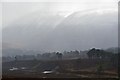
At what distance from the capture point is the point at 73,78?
17.5ft

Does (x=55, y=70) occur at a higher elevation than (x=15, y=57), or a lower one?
lower

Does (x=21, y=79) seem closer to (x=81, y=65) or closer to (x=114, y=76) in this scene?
(x=81, y=65)

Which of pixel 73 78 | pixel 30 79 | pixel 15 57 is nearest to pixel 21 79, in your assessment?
pixel 30 79

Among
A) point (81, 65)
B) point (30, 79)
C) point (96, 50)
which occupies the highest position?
point (96, 50)

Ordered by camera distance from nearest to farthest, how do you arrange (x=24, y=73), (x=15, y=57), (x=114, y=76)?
(x=114, y=76) < (x=15, y=57) < (x=24, y=73)

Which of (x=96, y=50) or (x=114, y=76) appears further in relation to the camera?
(x=96, y=50)

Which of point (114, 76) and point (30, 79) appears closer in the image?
point (114, 76)

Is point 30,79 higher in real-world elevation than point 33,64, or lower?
lower

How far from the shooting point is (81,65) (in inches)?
220

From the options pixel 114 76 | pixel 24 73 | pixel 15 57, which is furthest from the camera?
pixel 24 73

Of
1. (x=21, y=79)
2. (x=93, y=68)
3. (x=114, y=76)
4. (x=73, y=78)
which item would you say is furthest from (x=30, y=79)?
(x=114, y=76)

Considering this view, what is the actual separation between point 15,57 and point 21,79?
60cm

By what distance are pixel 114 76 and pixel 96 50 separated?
2.92 feet

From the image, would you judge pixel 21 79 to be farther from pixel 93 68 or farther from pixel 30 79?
pixel 93 68
